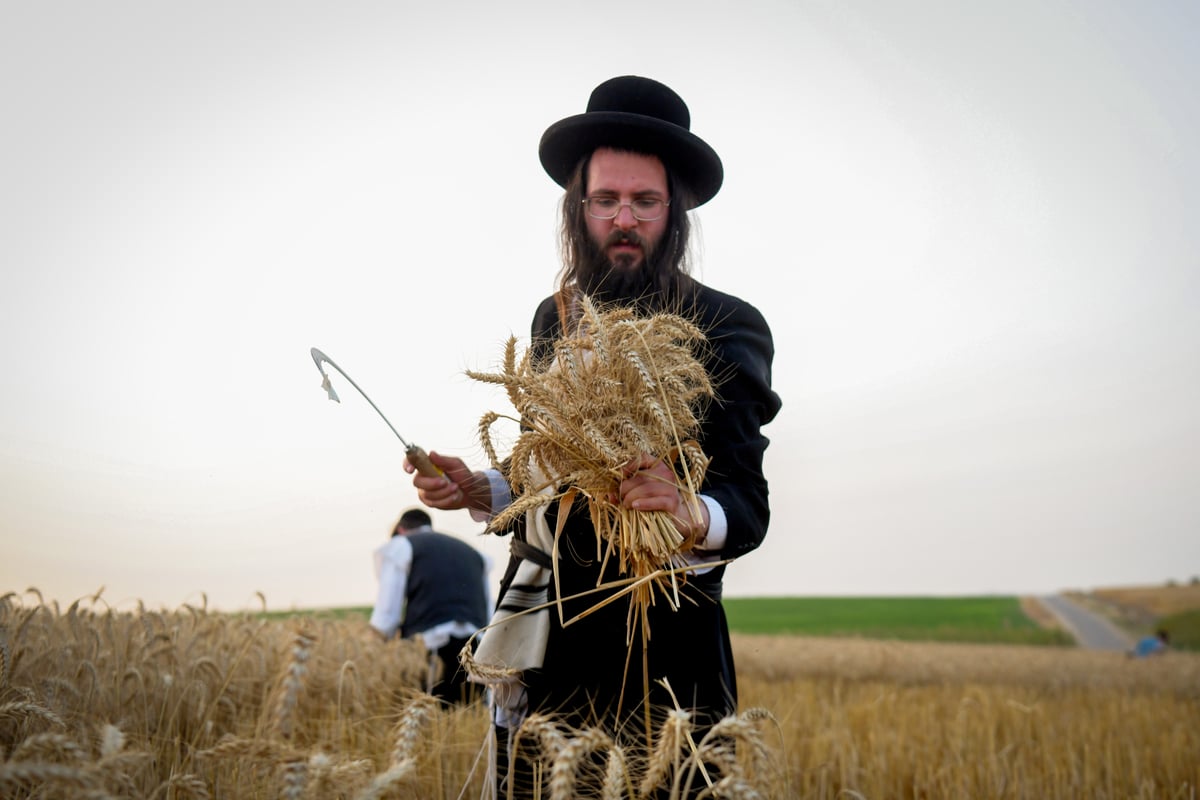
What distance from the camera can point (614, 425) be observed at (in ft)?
6.41

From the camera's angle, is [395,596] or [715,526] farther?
[395,596]

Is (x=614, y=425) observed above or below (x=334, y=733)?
above

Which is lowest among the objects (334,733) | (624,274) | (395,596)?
(334,733)

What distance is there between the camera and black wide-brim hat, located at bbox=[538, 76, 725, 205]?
2496 millimetres

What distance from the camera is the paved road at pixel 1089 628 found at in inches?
1246

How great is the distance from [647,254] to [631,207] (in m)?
0.12

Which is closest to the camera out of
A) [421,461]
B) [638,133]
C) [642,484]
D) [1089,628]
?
[642,484]

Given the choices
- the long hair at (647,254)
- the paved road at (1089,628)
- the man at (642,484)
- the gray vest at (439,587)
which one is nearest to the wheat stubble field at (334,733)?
the man at (642,484)

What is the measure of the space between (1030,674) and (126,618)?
1059 centimetres

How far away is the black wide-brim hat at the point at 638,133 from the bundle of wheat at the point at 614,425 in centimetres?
70

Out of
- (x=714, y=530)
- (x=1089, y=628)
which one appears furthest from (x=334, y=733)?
(x=1089, y=628)

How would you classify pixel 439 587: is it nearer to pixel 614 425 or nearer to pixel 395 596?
pixel 395 596

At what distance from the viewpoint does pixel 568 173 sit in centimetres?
279

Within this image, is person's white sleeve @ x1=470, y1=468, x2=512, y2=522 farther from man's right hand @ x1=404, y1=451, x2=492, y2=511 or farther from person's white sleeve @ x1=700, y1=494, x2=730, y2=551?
person's white sleeve @ x1=700, y1=494, x2=730, y2=551
